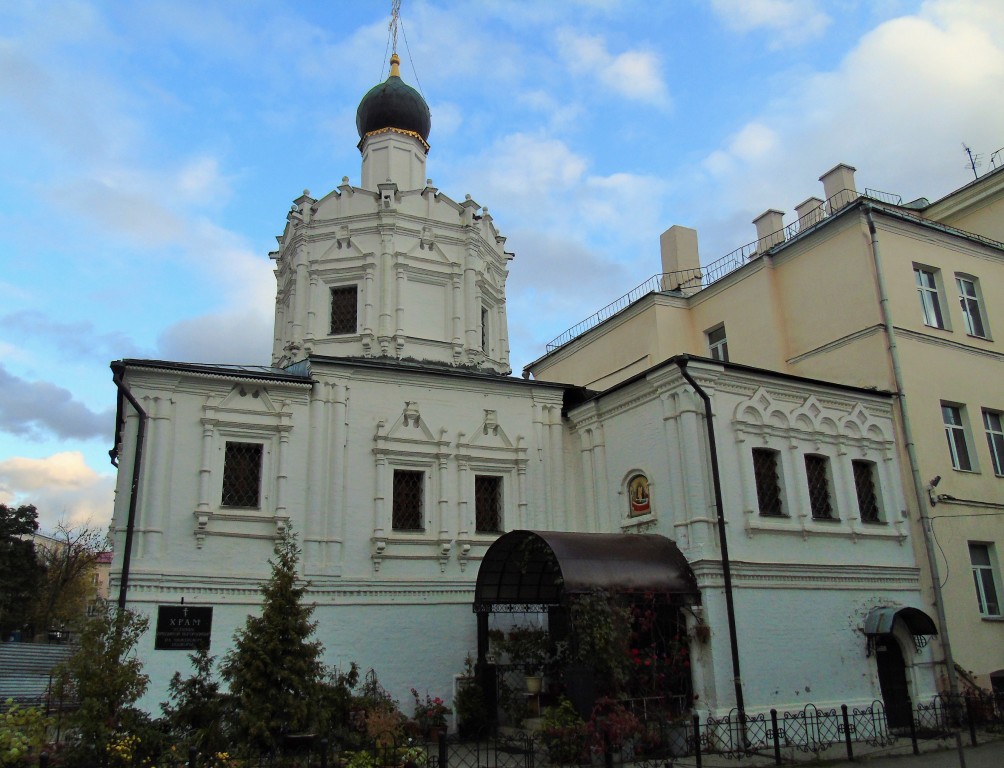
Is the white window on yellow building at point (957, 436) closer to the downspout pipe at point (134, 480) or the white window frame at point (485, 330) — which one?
the white window frame at point (485, 330)

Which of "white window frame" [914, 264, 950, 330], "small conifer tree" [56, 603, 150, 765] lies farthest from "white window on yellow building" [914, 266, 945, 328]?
"small conifer tree" [56, 603, 150, 765]

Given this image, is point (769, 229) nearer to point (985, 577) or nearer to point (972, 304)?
point (972, 304)

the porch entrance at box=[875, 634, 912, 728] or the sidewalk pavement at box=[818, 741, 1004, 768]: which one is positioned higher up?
the porch entrance at box=[875, 634, 912, 728]

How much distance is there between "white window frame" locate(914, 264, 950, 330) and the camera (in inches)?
767

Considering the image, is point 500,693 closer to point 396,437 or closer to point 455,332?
point 396,437

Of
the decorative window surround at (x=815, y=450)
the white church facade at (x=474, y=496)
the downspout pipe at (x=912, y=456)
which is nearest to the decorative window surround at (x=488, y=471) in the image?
the white church facade at (x=474, y=496)

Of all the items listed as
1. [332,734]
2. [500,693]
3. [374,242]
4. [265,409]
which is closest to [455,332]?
[374,242]

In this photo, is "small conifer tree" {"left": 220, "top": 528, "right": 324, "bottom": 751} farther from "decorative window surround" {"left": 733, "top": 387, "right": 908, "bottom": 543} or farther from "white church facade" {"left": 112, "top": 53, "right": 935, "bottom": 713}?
"decorative window surround" {"left": 733, "top": 387, "right": 908, "bottom": 543}

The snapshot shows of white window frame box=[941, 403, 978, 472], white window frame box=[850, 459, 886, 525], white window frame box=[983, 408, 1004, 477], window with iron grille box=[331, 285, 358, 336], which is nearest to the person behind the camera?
white window frame box=[850, 459, 886, 525]

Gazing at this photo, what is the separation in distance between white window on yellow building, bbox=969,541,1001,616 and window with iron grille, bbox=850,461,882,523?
2.53 meters

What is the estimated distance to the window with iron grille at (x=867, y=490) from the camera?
1767cm

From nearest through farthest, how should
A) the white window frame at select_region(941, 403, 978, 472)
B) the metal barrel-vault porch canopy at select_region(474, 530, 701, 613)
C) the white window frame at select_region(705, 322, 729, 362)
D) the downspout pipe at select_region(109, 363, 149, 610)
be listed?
1. the metal barrel-vault porch canopy at select_region(474, 530, 701, 613)
2. the downspout pipe at select_region(109, 363, 149, 610)
3. the white window frame at select_region(941, 403, 978, 472)
4. the white window frame at select_region(705, 322, 729, 362)

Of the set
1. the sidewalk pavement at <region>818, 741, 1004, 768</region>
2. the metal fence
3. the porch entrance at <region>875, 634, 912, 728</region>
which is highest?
the porch entrance at <region>875, 634, 912, 728</region>

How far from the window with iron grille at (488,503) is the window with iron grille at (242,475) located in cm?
481
